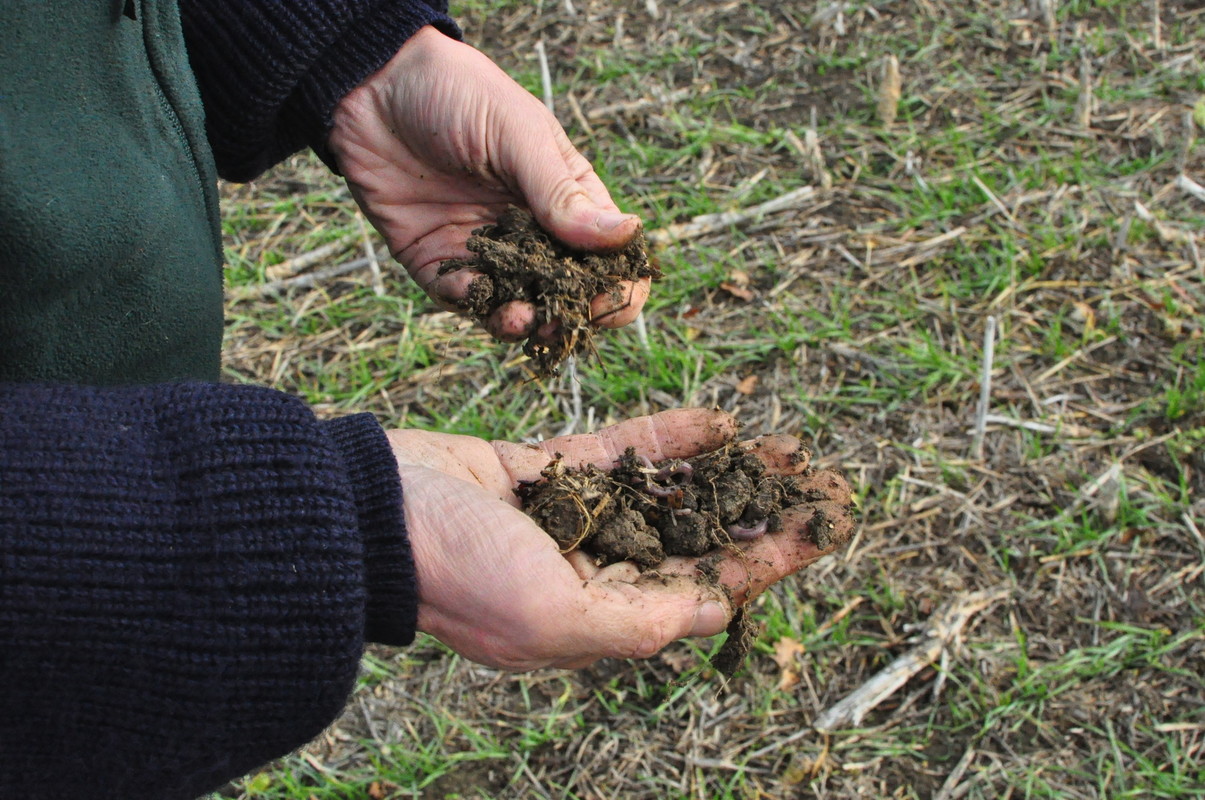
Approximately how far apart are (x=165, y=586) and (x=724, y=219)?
2956mm

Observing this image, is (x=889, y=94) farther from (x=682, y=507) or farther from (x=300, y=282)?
(x=682, y=507)

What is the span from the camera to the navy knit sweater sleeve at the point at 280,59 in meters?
2.19

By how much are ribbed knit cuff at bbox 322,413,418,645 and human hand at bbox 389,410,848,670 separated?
1.7 inches

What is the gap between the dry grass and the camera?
9.24 ft

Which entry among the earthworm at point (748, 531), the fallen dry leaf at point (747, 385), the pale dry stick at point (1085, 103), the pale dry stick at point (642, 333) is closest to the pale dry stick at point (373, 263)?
the pale dry stick at point (642, 333)

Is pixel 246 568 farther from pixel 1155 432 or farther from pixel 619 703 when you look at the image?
pixel 1155 432

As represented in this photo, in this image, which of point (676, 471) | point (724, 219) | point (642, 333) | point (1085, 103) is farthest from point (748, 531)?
point (1085, 103)

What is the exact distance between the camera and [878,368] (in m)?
3.60

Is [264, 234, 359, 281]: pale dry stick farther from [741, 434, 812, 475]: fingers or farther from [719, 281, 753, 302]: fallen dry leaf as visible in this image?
[741, 434, 812, 475]: fingers

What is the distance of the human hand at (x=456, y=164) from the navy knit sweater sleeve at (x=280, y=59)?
0.07 m

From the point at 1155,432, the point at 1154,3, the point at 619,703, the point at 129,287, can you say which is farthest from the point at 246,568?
the point at 1154,3

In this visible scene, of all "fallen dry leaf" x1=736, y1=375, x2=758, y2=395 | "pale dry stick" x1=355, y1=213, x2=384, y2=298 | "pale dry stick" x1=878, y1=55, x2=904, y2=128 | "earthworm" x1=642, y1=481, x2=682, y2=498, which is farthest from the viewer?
"pale dry stick" x1=878, y1=55, x2=904, y2=128

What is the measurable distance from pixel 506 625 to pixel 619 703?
3.92 feet

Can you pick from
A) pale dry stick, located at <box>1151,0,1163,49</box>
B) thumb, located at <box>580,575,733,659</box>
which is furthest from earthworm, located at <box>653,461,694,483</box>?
pale dry stick, located at <box>1151,0,1163,49</box>
